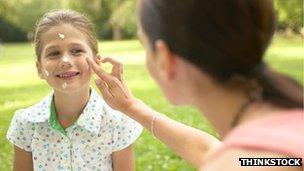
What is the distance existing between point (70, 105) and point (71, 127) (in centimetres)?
8

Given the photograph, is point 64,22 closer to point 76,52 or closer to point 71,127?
point 76,52

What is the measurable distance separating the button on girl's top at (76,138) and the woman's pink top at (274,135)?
3.74 feet

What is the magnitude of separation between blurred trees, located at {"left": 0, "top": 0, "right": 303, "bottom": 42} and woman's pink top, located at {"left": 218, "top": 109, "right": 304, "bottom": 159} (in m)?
10.00

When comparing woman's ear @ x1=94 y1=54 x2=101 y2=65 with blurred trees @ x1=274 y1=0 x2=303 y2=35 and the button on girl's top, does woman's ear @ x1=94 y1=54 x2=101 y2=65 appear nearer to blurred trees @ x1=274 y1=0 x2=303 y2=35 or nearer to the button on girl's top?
the button on girl's top

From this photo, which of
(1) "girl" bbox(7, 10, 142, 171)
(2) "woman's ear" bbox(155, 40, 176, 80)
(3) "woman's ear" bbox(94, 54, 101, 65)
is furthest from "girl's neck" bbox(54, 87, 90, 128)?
(2) "woman's ear" bbox(155, 40, 176, 80)

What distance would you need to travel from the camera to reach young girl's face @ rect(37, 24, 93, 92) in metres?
1.84

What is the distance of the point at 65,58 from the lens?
184cm

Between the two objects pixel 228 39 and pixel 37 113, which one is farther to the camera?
pixel 37 113

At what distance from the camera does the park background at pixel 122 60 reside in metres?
3.74

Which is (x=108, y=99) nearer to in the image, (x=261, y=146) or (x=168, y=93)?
(x=168, y=93)

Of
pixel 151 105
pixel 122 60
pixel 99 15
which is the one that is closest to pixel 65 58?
pixel 151 105

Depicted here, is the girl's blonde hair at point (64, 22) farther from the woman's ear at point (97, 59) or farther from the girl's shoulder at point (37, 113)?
the girl's shoulder at point (37, 113)

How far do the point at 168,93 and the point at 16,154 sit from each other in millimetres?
1150
